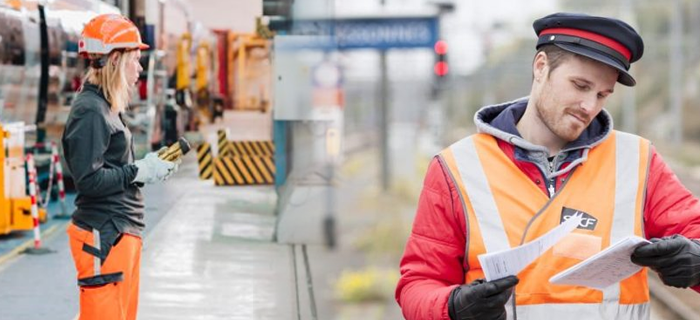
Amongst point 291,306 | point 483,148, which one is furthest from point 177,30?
point 483,148

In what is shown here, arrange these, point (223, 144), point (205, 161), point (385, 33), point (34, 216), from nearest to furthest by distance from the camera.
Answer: point (205, 161) → point (223, 144) → point (34, 216) → point (385, 33)

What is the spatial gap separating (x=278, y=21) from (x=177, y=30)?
1410mm

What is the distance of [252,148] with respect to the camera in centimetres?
590

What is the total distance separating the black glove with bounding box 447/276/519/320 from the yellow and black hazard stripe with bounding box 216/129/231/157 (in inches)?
123

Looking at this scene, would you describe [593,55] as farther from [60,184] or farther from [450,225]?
[60,184]

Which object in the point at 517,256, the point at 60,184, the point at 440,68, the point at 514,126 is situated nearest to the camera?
the point at 517,256

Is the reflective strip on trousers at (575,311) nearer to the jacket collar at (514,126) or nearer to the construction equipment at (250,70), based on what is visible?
the jacket collar at (514,126)

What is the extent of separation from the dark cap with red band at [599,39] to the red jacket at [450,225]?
0.81ft

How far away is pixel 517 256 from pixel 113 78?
70.7 inches

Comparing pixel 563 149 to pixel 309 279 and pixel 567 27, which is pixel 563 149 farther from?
pixel 309 279

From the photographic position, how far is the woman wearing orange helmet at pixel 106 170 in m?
3.59

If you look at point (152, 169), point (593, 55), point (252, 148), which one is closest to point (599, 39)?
point (593, 55)

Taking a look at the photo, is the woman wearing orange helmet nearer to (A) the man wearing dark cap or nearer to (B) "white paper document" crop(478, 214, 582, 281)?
(A) the man wearing dark cap

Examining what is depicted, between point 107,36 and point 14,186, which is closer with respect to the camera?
point 107,36
